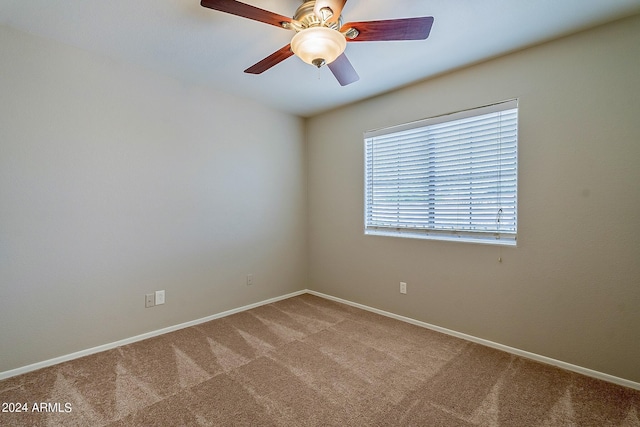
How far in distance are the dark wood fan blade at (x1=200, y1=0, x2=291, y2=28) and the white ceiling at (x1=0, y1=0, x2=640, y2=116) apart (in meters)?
0.34

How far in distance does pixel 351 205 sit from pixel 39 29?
3027 millimetres

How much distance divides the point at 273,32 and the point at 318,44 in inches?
28.0

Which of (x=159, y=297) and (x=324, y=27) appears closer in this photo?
(x=324, y=27)

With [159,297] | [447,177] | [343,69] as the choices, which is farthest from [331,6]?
[159,297]

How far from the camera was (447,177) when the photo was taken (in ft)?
9.28

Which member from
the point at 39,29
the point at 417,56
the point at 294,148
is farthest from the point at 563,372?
the point at 39,29

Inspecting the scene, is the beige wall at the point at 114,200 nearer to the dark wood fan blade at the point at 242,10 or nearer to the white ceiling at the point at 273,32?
the white ceiling at the point at 273,32

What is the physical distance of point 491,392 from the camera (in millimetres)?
1926

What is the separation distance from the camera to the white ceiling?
185cm

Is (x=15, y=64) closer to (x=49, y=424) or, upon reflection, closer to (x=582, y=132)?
(x=49, y=424)

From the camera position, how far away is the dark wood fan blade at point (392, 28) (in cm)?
150

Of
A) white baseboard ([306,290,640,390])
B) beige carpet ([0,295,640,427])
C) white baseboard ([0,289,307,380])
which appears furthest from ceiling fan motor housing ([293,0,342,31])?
white baseboard ([0,289,307,380])

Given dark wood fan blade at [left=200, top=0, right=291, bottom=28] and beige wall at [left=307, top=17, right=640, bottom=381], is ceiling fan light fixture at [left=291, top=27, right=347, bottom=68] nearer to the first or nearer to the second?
dark wood fan blade at [left=200, top=0, right=291, bottom=28]

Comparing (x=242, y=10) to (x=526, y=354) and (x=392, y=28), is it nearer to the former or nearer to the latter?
(x=392, y=28)
